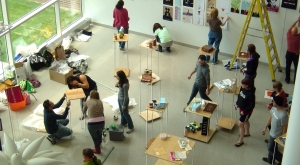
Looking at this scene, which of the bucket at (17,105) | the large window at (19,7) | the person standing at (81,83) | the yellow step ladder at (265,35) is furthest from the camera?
the large window at (19,7)

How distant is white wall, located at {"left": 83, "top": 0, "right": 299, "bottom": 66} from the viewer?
461 inches

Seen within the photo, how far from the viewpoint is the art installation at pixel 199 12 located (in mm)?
12413

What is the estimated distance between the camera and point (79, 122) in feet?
33.5

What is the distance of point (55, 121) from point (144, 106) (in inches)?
86.3

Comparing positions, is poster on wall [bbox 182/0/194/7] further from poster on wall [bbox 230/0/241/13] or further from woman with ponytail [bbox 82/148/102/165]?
woman with ponytail [bbox 82/148/102/165]

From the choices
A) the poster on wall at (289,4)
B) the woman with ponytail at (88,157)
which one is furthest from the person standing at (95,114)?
the poster on wall at (289,4)

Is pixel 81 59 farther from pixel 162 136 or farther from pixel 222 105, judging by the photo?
pixel 162 136

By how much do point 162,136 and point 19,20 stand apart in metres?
5.19

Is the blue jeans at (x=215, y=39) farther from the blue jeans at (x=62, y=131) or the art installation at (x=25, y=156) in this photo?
the art installation at (x=25, y=156)

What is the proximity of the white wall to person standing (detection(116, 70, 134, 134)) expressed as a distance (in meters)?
3.90

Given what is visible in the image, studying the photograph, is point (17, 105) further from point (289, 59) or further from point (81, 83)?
point (289, 59)

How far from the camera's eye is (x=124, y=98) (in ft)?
30.8

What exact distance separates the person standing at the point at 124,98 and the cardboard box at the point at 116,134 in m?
0.23

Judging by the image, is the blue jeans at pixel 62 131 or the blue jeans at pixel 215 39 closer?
the blue jeans at pixel 62 131
